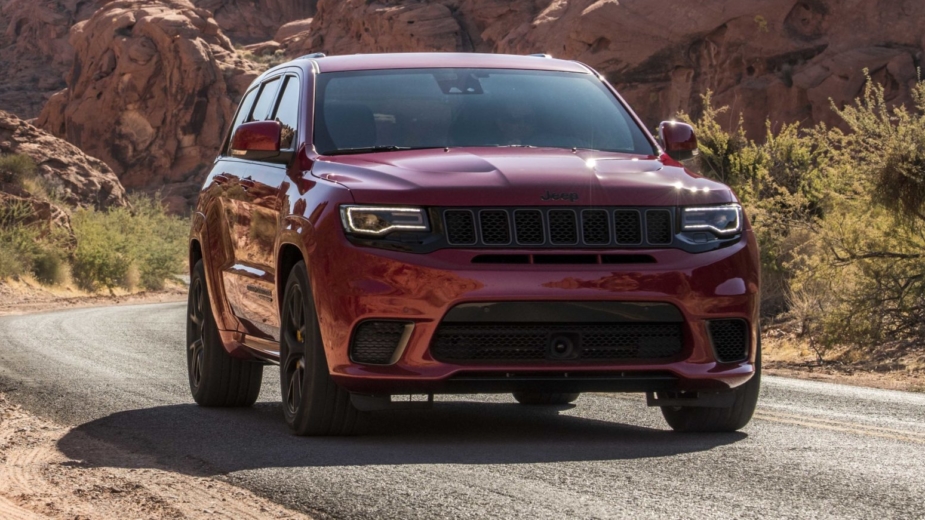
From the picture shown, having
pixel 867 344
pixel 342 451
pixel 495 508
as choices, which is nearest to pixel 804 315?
pixel 867 344

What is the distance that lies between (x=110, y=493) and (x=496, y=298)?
6.02 feet

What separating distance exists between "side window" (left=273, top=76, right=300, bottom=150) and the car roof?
189mm

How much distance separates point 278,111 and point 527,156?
2.07m

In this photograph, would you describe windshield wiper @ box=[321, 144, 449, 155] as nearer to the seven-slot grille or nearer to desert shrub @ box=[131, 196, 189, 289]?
the seven-slot grille

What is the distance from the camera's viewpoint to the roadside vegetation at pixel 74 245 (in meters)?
42.3

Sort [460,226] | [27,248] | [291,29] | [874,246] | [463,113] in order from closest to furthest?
[460,226], [463,113], [874,246], [27,248], [291,29]

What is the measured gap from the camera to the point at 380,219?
6938 mm

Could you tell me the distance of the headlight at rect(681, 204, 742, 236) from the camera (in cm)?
712

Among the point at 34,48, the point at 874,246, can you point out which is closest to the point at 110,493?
the point at 874,246

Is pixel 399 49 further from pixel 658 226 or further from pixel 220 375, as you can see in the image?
pixel 658 226

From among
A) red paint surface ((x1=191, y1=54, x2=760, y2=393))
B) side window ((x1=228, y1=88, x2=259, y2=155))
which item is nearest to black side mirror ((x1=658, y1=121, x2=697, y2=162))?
red paint surface ((x1=191, y1=54, x2=760, y2=393))

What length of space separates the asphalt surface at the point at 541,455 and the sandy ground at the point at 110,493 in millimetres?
124

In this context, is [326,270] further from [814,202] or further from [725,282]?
[814,202]

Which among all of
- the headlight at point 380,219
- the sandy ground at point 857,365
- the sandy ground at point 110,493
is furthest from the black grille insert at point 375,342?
the sandy ground at point 857,365
